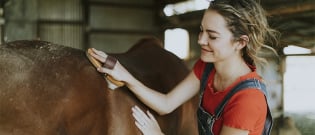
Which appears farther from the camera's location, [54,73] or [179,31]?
[179,31]

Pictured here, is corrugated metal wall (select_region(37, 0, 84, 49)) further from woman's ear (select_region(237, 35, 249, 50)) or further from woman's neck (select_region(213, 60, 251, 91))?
woman's ear (select_region(237, 35, 249, 50))

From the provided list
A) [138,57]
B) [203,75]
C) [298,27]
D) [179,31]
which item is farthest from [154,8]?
[203,75]

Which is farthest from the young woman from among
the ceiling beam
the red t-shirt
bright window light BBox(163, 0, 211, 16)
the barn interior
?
bright window light BBox(163, 0, 211, 16)

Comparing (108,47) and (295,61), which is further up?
(295,61)

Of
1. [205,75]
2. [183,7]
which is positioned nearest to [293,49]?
[205,75]

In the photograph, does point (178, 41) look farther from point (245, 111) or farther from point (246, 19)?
point (245, 111)

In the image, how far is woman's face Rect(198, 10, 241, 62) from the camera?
5.83ft

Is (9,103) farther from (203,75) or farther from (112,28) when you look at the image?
(112,28)

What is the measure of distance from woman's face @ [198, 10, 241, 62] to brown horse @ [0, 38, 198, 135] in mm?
473

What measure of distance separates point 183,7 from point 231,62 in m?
6.75

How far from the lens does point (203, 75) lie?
213cm

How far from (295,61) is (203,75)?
7.00 feet

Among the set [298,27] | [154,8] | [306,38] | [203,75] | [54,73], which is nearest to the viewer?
[54,73]

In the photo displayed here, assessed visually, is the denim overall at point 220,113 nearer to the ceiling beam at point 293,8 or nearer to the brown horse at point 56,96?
the brown horse at point 56,96
